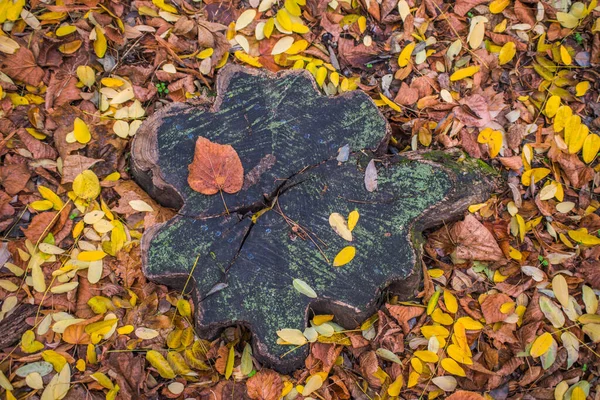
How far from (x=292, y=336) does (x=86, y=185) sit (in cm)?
114

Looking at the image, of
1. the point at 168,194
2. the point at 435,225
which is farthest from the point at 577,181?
A: the point at 168,194

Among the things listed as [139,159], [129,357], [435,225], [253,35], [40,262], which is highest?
[253,35]

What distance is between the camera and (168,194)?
2.20 m

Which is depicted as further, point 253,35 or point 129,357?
point 253,35

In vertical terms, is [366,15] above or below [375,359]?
above

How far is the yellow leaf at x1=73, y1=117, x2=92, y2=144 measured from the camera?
2.36 metres

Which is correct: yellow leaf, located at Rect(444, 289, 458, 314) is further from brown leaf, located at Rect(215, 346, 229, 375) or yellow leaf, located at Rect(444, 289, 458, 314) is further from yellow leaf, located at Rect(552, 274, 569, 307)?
brown leaf, located at Rect(215, 346, 229, 375)

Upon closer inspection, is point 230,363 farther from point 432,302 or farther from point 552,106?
point 552,106

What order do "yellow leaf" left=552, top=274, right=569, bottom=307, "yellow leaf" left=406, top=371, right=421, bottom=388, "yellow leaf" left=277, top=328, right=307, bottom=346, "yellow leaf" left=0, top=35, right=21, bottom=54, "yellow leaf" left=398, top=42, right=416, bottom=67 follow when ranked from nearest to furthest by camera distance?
"yellow leaf" left=277, top=328, right=307, bottom=346
"yellow leaf" left=406, top=371, right=421, bottom=388
"yellow leaf" left=552, top=274, right=569, bottom=307
"yellow leaf" left=0, top=35, right=21, bottom=54
"yellow leaf" left=398, top=42, right=416, bottom=67

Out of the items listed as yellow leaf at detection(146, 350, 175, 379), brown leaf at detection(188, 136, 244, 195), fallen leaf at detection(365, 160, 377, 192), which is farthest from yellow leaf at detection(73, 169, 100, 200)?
fallen leaf at detection(365, 160, 377, 192)

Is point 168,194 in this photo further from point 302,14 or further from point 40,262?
point 302,14

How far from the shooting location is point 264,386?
2098mm

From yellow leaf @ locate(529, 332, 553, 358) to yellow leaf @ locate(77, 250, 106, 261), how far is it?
1.88 metres

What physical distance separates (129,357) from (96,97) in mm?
1233
